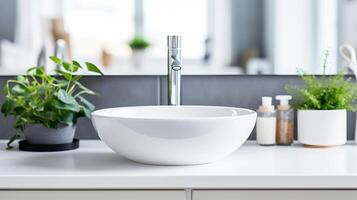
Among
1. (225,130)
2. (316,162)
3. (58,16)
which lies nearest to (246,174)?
(225,130)

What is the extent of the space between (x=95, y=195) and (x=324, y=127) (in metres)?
0.66

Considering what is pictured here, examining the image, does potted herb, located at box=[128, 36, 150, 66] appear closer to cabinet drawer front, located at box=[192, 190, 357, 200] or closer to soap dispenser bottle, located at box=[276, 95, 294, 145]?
soap dispenser bottle, located at box=[276, 95, 294, 145]

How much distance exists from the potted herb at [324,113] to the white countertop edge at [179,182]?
1.21ft

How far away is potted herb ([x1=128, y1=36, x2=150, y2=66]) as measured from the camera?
4.79 ft

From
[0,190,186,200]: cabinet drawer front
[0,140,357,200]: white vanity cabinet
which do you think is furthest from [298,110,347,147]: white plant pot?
[0,190,186,200]: cabinet drawer front

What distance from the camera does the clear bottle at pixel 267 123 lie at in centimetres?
132

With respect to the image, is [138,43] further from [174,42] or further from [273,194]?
[273,194]

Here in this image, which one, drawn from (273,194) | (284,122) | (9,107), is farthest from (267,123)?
(9,107)

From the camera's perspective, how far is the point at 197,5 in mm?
1478

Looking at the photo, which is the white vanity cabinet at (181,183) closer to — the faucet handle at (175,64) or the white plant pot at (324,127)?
the white plant pot at (324,127)

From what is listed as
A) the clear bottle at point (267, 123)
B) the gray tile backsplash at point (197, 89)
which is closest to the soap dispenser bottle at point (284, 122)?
the clear bottle at point (267, 123)

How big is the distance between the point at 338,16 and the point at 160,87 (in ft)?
1.96

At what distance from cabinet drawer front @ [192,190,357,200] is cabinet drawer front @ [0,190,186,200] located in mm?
49

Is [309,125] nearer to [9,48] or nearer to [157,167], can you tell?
[157,167]
